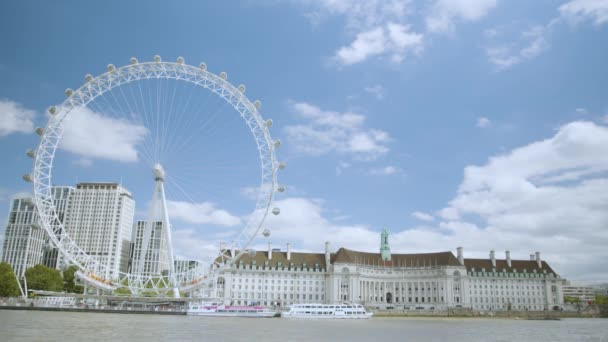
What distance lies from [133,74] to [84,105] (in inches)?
244

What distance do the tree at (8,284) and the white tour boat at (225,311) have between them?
3238cm

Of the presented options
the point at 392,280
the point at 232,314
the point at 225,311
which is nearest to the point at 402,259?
the point at 392,280

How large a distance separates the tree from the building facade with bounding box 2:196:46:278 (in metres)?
66.0

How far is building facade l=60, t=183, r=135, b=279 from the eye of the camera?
171000 millimetres

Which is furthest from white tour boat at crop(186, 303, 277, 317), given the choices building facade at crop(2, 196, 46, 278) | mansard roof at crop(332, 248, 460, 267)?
building facade at crop(2, 196, 46, 278)

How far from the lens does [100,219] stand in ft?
569

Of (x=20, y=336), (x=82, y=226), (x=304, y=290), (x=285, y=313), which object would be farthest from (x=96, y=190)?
(x=20, y=336)

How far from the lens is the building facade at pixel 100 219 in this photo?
171 meters

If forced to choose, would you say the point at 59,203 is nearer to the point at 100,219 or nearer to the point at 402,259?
the point at 100,219

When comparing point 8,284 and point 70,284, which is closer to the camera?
point 8,284

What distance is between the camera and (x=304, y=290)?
409 feet

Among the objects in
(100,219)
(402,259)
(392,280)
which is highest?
(100,219)

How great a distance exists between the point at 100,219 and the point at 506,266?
124 metres

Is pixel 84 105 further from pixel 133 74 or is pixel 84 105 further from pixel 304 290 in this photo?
pixel 304 290
